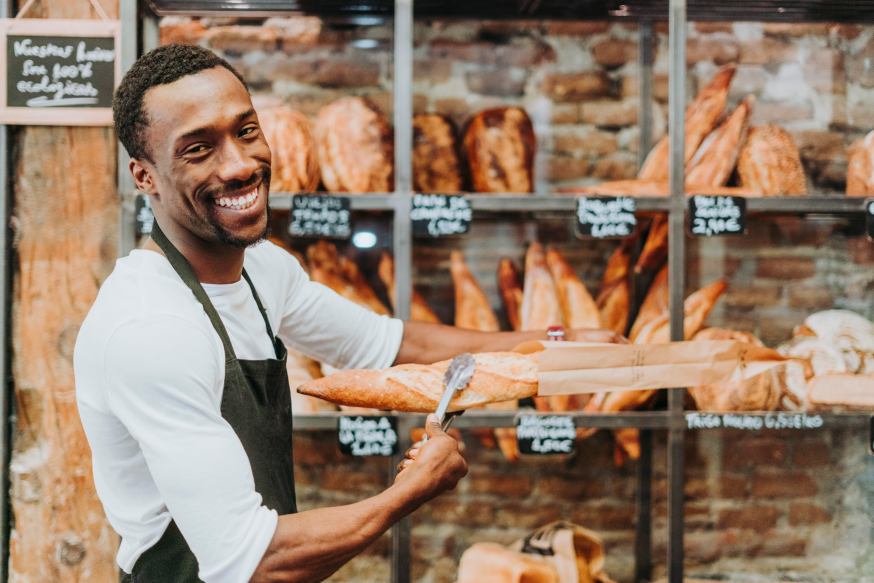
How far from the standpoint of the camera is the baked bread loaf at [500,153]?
2217 millimetres

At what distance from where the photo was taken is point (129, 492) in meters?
1.28

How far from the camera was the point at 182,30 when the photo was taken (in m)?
2.45

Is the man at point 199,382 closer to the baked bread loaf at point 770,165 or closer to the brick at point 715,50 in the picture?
the baked bread loaf at point 770,165

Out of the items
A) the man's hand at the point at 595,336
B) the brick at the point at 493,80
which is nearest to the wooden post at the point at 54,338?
the brick at the point at 493,80

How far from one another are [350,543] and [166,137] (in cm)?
68

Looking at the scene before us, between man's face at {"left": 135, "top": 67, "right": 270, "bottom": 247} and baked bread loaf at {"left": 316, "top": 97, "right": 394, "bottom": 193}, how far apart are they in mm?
810

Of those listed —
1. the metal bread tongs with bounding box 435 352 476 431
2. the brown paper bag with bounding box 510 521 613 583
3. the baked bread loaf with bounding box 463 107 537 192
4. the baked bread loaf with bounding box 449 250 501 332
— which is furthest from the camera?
the baked bread loaf with bounding box 449 250 501 332

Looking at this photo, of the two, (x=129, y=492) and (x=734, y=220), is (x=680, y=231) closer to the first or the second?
(x=734, y=220)

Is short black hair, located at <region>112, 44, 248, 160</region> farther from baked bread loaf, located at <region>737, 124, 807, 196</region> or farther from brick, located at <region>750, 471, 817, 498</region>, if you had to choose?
brick, located at <region>750, 471, 817, 498</region>

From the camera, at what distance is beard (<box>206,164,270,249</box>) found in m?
1.25

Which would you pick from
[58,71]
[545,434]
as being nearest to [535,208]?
[545,434]

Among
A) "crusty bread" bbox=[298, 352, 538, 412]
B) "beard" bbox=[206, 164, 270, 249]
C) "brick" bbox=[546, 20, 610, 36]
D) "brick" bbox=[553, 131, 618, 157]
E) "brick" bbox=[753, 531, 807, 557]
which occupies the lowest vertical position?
"brick" bbox=[753, 531, 807, 557]

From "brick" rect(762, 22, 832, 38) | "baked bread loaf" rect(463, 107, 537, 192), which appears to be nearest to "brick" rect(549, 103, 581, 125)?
"baked bread loaf" rect(463, 107, 537, 192)

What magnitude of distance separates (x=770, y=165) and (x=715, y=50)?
2.00ft
